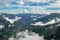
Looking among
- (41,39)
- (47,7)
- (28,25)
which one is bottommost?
(41,39)

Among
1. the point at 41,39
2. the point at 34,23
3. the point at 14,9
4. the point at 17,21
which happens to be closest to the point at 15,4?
the point at 14,9

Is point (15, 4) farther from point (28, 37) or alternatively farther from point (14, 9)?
point (28, 37)

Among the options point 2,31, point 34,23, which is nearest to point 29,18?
point 34,23

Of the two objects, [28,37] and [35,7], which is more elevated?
[35,7]

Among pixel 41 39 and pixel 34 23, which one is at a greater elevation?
pixel 34 23

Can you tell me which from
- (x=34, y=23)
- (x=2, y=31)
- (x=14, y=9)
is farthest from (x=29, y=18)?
(x=2, y=31)

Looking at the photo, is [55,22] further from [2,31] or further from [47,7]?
[2,31]

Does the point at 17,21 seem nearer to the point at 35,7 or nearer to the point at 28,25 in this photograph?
the point at 28,25
